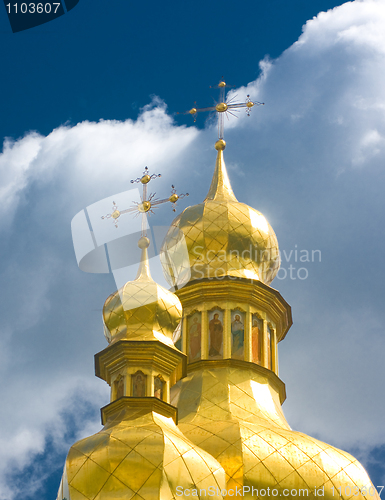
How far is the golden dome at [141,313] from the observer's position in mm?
27984

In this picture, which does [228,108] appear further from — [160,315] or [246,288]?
[160,315]

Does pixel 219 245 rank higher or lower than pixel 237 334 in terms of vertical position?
higher

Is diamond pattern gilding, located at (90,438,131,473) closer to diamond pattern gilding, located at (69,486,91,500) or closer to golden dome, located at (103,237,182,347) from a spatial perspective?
diamond pattern gilding, located at (69,486,91,500)

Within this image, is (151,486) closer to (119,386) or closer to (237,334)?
(119,386)

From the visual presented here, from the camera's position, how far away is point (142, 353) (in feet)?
90.0

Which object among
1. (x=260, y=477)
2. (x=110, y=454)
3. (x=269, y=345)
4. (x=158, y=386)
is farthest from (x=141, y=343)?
(x=269, y=345)

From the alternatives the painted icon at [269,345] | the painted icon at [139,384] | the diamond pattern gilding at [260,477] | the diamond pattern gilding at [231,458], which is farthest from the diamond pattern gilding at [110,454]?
the painted icon at [269,345]

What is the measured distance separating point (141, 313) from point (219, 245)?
5314 millimetres

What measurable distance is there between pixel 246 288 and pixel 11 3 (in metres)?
11.3

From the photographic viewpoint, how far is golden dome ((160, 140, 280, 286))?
3266 centimetres

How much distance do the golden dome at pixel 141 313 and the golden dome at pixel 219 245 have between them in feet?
12.7

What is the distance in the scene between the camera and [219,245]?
3281 cm

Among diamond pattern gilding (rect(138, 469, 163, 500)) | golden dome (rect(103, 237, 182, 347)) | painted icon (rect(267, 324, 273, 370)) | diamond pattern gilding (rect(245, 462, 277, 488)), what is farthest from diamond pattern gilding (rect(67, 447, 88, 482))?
painted icon (rect(267, 324, 273, 370))

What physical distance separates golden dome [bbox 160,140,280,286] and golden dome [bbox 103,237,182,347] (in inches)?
153
